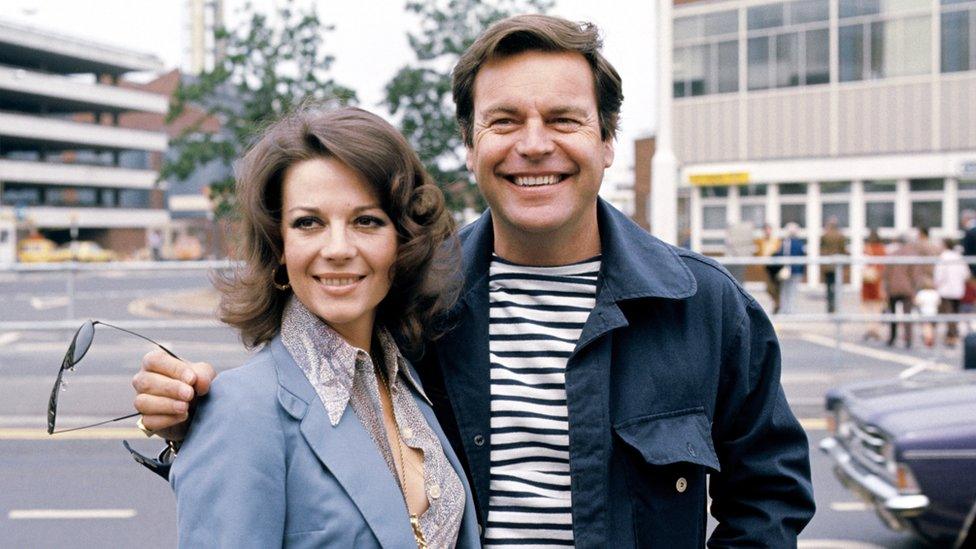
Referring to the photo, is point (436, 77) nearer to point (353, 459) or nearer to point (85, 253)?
point (353, 459)

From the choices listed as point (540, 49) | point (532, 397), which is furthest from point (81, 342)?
point (540, 49)

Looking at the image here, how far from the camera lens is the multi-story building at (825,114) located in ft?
85.4

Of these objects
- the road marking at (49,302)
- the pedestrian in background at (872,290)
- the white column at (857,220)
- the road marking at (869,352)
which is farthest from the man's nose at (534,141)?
the white column at (857,220)

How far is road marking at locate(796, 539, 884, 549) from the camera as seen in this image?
218 inches

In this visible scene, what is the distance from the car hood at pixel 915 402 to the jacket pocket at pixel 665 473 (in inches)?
128

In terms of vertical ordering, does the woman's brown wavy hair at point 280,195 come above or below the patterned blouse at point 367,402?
above

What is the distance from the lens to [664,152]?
20219mm

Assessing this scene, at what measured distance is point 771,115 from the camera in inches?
1109

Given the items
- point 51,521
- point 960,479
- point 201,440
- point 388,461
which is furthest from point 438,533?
point 51,521

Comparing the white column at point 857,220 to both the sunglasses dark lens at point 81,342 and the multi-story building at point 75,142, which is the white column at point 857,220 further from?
the multi-story building at point 75,142

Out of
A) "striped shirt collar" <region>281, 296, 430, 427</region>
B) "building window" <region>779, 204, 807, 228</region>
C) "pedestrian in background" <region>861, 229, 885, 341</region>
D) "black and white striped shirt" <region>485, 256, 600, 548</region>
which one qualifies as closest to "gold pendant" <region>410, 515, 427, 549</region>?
"striped shirt collar" <region>281, 296, 430, 427</region>

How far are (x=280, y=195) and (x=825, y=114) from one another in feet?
90.7

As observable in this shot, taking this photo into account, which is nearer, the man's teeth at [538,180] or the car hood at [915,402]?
the man's teeth at [538,180]

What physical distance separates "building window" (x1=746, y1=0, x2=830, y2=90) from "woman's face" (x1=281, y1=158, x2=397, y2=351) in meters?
27.8
